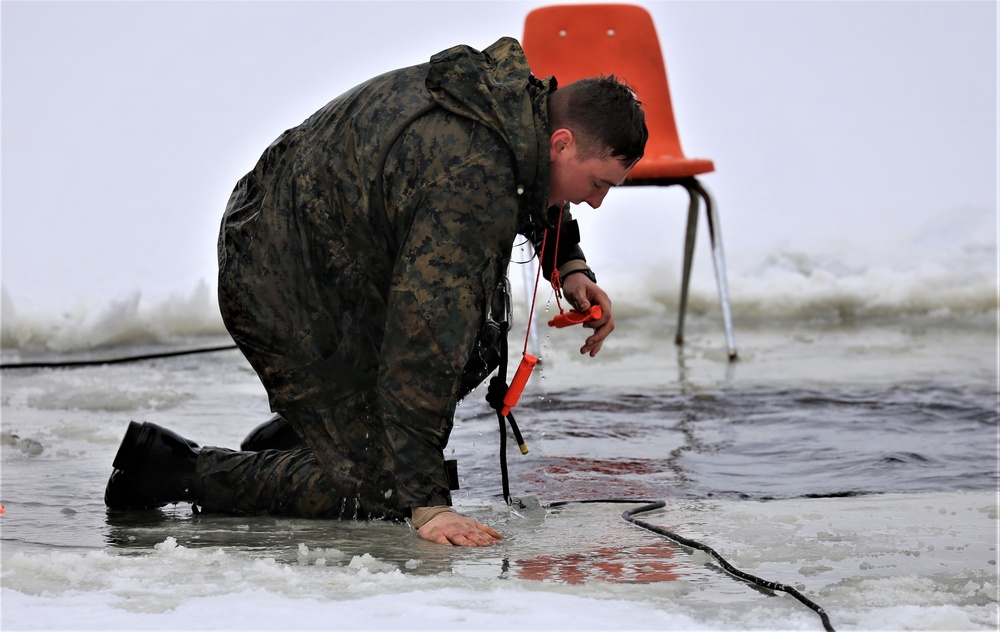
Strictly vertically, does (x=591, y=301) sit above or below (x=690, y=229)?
below

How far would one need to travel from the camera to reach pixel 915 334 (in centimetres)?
515

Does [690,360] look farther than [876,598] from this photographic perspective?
Yes

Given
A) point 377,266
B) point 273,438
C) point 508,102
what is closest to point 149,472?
point 273,438

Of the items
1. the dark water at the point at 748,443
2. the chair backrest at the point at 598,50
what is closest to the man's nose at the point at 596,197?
the dark water at the point at 748,443

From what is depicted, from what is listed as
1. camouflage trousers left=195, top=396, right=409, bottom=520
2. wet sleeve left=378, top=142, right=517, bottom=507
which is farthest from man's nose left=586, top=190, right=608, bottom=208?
camouflage trousers left=195, top=396, right=409, bottom=520

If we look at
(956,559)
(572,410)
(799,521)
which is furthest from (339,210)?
(572,410)

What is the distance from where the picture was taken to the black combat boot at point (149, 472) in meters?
2.05

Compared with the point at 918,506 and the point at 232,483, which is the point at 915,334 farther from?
the point at 232,483

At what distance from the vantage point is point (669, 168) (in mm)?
3875

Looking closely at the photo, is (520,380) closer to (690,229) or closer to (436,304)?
(436,304)

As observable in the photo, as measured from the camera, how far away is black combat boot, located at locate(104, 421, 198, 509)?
2051mm

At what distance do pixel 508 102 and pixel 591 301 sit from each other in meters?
0.45

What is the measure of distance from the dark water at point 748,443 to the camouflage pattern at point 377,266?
0.42 metres

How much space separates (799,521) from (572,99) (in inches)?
Result: 29.5
